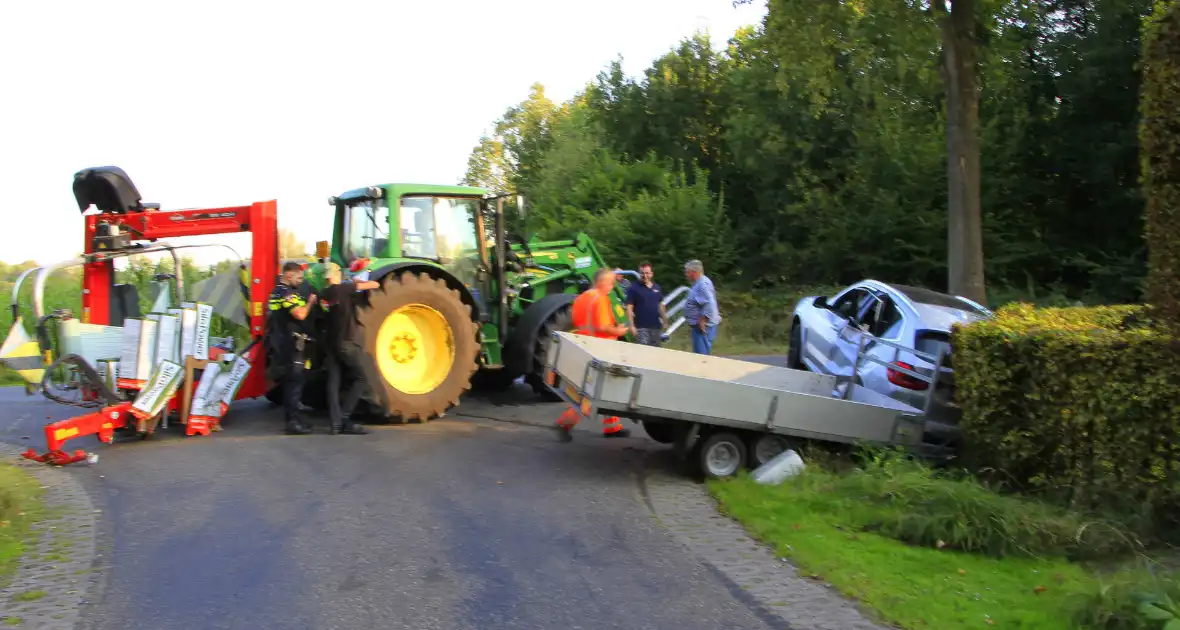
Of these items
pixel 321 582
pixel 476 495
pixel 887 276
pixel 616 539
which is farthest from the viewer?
pixel 887 276

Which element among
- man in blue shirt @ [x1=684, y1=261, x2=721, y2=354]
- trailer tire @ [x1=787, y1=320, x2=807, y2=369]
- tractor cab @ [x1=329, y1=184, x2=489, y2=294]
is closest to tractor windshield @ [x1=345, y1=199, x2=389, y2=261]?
tractor cab @ [x1=329, y1=184, x2=489, y2=294]

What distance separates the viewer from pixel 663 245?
81.4 ft

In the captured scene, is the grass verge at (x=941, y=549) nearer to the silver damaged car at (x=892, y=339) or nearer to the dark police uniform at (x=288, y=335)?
the silver damaged car at (x=892, y=339)

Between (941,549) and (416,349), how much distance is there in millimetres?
6174

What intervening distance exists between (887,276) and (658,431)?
17.0 meters

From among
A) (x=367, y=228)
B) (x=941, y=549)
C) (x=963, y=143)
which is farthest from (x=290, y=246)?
(x=963, y=143)

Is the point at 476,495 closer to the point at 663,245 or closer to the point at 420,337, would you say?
the point at 420,337

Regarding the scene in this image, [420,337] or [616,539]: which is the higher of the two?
[420,337]

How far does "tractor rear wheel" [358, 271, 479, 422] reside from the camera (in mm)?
10195

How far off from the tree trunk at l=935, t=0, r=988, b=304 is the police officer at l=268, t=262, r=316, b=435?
1257 centimetres

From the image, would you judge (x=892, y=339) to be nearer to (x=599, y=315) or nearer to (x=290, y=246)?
(x=599, y=315)

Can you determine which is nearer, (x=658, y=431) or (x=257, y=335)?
(x=658, y=431)

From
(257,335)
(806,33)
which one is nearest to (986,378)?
(257,335)

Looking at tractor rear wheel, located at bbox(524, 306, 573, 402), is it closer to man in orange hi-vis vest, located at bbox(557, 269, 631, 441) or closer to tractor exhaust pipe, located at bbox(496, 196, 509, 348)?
tractor exhaust pipe, located at bbox(496, 196, 509, 348)
